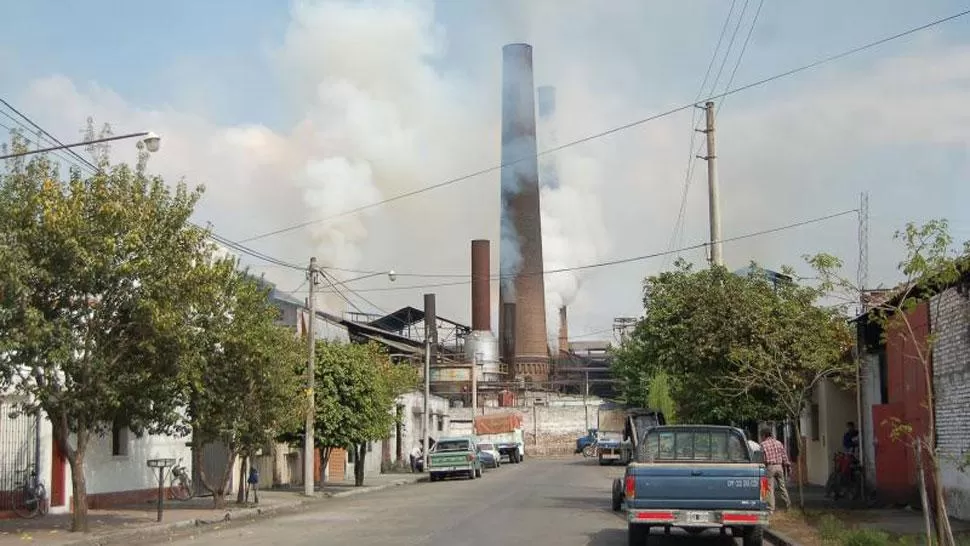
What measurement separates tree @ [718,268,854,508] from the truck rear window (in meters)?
6.72

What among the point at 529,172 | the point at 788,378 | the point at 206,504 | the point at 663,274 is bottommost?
the point at 206,504

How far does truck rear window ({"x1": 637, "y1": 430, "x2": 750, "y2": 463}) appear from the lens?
17.3 meters

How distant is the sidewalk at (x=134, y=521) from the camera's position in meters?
19.5

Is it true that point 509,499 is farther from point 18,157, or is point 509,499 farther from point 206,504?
point 18,157

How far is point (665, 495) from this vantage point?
15812 millimetres

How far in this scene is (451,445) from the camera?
1861 inches

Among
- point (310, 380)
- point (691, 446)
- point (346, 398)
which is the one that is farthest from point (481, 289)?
point (691, 446)

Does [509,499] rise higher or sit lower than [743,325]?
lower

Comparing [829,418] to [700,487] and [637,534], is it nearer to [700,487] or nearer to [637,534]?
[637,534]

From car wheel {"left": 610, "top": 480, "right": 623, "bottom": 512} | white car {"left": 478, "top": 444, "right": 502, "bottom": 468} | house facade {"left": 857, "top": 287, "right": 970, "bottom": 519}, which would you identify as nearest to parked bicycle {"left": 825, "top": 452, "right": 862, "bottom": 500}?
house facade {"left": 857, "top": 287, "right": 970, "bottom": 519}

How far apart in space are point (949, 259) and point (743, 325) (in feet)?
44.1

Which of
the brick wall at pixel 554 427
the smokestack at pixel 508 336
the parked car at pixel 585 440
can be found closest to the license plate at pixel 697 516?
the parked car at pixel 585 440

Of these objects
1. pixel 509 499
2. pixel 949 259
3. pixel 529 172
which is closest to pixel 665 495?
pixel 949 259

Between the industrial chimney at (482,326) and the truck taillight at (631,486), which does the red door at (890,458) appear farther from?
the industrial chimney at (482,326)
